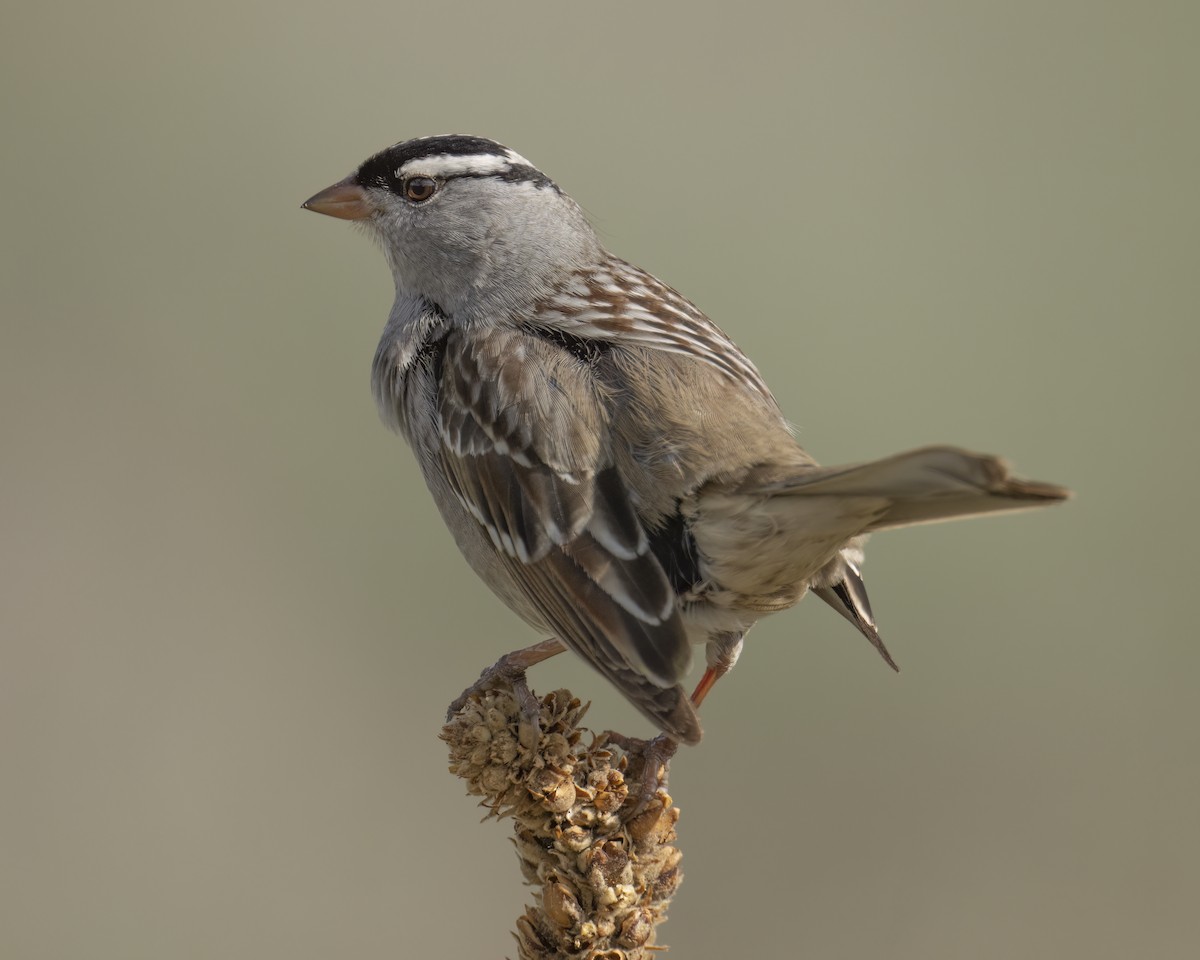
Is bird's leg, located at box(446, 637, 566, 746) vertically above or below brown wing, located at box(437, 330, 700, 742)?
below

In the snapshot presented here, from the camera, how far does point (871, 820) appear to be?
603 centimetres

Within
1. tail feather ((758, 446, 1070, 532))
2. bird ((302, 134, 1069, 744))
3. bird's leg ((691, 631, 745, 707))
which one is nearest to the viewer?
tail feather ((758, 446, 1070, 532))

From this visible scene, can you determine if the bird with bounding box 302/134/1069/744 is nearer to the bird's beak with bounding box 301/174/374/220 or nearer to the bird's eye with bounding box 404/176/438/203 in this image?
the bird's eye with bounding box 404/176/438/203

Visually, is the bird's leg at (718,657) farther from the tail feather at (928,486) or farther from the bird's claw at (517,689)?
the tail feather at (928,486)

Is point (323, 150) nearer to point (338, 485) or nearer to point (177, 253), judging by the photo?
point (177, 253)

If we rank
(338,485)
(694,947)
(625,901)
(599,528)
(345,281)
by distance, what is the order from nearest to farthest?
(625,901) → (599,528) → (694,947) → (338,485) → (345,281)

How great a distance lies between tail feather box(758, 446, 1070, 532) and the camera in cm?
249

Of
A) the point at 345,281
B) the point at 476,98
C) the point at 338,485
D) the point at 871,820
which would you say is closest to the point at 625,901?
the point at 871,820

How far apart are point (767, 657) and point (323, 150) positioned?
11.6ft

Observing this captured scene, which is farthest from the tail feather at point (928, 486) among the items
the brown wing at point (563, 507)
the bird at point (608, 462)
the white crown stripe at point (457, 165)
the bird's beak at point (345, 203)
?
the bird's beak at point (345, 203)

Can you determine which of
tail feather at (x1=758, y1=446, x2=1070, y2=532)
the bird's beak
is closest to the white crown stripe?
the bird's beak

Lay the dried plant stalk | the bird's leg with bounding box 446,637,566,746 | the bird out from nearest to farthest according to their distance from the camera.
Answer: the dried plant stalk < the bird's leg with bounding box 446,637,566,746 < the bird

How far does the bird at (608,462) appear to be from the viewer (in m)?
3.15

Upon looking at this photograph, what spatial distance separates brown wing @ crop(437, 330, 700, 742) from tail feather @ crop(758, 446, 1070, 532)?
1.34 ft
